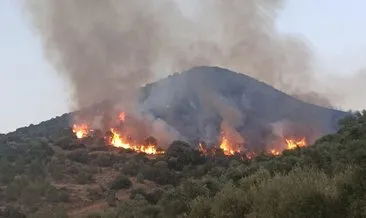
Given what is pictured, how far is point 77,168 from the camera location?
68750 millimetres

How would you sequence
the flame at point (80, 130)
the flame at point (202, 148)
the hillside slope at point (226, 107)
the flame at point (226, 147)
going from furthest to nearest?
the hillside slope at point (226, 107) → the flame at point (80, 130) → the flame at point (226, 147) → the flame at point (202, 148)

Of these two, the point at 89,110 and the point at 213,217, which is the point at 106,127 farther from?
the point at 213,217

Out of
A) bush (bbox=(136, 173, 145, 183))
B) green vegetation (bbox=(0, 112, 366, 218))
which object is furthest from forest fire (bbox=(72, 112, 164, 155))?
bush (bbox=(136, 173, 145, 183))

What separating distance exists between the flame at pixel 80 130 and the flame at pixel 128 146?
572 centimetres

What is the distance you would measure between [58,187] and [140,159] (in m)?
17.8

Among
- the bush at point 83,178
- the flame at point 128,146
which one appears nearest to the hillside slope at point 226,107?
the flame at point 128,146

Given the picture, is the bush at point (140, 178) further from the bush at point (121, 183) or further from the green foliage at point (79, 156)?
the green foliage at point (79, 156)

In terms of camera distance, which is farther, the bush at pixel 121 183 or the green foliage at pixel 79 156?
the green foliage at pixel 79 156

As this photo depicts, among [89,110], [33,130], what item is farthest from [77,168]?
[33,130]

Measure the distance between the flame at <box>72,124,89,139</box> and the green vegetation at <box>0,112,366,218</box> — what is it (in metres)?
2.21

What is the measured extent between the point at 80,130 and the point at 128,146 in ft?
49.1

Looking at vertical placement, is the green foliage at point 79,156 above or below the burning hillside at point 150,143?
below

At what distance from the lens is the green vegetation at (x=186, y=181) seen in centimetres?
1972

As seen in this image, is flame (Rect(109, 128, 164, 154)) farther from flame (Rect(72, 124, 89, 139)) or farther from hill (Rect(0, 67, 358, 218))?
flame (Rect(72, 124, 89, 139))
